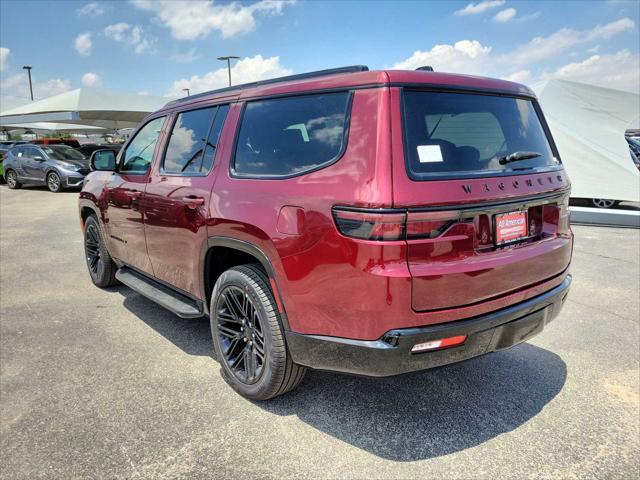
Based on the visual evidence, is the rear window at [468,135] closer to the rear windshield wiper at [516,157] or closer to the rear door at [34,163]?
the rear windshield wiper at [516,157]

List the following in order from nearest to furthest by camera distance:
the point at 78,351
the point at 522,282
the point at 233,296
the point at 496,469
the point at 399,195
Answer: the point at 399,195
the point at 496,469
the point at 522,282
the point at 233,296
the point at 78,351

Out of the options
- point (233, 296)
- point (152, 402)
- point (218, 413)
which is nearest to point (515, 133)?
point (233, 296)

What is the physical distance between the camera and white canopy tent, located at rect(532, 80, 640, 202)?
1016cm

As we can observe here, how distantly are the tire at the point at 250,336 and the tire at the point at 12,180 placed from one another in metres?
17.7

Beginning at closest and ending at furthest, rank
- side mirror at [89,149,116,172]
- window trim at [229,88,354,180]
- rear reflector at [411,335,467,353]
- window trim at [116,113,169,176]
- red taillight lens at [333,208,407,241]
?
red taillight lens at [333,208,407,241], rear reflector at [411,335,467,353], window trim at [229,88,354,180], window trim at [116,113,169,176], side mirror at [89,149,116,172]

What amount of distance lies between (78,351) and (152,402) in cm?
113

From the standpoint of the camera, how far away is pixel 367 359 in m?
2.15

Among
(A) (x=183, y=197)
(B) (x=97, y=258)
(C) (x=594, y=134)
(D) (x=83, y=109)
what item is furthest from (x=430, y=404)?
(D) (x=83, y=109)

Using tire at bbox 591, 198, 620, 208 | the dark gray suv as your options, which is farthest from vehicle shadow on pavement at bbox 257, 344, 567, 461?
the dark gray suv

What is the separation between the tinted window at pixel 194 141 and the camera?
312 centimetres

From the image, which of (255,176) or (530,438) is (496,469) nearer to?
(530,438)

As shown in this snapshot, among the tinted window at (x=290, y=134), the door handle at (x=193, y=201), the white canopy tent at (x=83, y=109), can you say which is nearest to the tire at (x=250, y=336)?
the door handle at (x=193, y=201)

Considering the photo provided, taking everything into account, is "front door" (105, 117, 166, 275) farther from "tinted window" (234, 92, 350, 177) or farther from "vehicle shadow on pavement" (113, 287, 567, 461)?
"tinted window" (234, 92, 350, 177)

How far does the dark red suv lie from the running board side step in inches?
2.7
